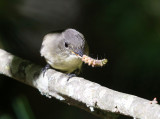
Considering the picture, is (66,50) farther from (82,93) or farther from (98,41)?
(98,41)

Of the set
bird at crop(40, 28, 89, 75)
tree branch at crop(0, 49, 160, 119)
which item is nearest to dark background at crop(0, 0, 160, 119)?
tree branch at crop(0, 49, 160, 119)

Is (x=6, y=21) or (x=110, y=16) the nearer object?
(x=6, y=21)

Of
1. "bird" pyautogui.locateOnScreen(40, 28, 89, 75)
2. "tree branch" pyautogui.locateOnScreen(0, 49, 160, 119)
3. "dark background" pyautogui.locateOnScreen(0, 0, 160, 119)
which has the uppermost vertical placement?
"dark background" pyautogui.locateOnScreen(0, 0, 160, 119)

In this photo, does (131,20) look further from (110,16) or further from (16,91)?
(16,91)

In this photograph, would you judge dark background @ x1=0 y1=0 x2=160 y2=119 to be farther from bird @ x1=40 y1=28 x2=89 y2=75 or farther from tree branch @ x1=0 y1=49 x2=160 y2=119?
bird @ x1=40 y1=28 x2=89 y2=75

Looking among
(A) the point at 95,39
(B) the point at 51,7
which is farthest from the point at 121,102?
(B) the point at 51,7

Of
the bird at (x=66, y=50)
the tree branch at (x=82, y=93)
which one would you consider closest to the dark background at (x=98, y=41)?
the tree branch at (x=82, y=93)
